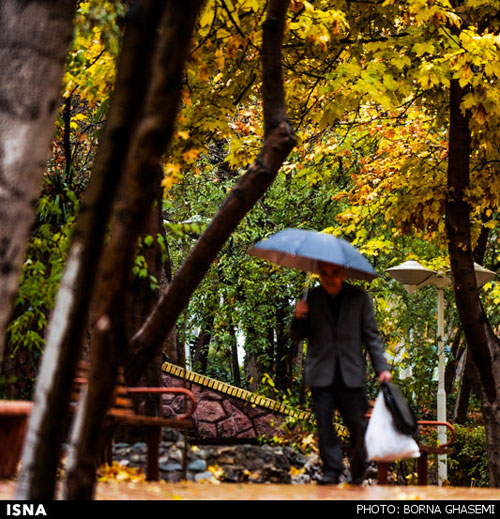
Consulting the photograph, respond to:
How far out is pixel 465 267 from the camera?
12.2m

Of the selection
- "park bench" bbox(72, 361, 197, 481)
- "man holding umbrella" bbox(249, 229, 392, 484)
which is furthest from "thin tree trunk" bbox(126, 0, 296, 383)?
"man holding umbrella" bbox(249, 229, 392, 484)

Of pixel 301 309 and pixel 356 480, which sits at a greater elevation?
pixel 301 309

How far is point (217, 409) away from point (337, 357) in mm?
8078

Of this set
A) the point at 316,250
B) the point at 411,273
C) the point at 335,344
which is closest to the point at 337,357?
the point at 335,344

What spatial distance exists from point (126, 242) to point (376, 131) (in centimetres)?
1338

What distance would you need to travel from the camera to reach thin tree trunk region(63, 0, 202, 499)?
14.2ft

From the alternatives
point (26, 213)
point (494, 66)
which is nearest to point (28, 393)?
point (26, 213)

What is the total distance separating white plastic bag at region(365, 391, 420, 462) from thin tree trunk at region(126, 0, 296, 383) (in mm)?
1976

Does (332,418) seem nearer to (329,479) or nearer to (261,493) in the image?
(329,479)

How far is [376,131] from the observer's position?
17.2 m

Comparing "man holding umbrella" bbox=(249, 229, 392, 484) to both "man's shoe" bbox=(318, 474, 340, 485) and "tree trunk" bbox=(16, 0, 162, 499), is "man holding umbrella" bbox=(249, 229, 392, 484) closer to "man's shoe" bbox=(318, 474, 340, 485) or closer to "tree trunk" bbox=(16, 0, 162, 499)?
"man's shoe" bbox=(318, 474, 340, 485)

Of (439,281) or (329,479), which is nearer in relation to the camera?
(329,479)

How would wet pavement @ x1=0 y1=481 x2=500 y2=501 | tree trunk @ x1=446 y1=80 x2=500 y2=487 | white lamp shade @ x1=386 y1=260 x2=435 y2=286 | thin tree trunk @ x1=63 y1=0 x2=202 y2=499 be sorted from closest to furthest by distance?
1. thin tree trunk @ x1=63 y1=0 x2=202 y2=499
2. wet pavement @ x1=0 y1=481 x2=500 y2=501
3. tree trunk @ x1=446 y1=80 x2=500 y2=487
4. white lamp shade @ x1=386 y1=260 x2=435 y2=286

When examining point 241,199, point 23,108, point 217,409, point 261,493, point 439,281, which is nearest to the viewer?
point 23,108
